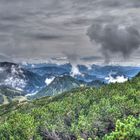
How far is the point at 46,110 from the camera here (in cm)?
17288

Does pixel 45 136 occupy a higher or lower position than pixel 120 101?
lower

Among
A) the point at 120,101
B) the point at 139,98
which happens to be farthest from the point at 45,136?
the point at 139,98

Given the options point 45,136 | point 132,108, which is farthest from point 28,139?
point 132,108

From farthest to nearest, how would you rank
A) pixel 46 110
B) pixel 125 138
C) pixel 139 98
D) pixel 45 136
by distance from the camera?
pixel 46 110 → pixel 139 98 → pixel 45 136 → pixel 125 138

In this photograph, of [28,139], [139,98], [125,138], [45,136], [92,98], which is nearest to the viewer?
[125,138]

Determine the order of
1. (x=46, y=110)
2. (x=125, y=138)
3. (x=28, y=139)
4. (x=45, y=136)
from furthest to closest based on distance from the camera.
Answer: (x=46, y=110)
(x=45, y=136)
(x=28, y=139)
(x=125, y=138)

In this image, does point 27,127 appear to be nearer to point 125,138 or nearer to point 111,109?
point 111,109

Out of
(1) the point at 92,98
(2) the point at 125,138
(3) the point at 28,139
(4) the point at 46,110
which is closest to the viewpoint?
(2) the point at 125,138

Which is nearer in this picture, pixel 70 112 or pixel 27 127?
pixel 27 127

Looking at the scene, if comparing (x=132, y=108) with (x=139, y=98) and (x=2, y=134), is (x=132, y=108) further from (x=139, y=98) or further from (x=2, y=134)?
(x=2, y=134)

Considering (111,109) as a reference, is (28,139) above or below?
below

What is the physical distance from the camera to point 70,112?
16200 centimetres

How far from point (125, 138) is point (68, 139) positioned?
326ft

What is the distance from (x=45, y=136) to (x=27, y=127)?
560 inches
